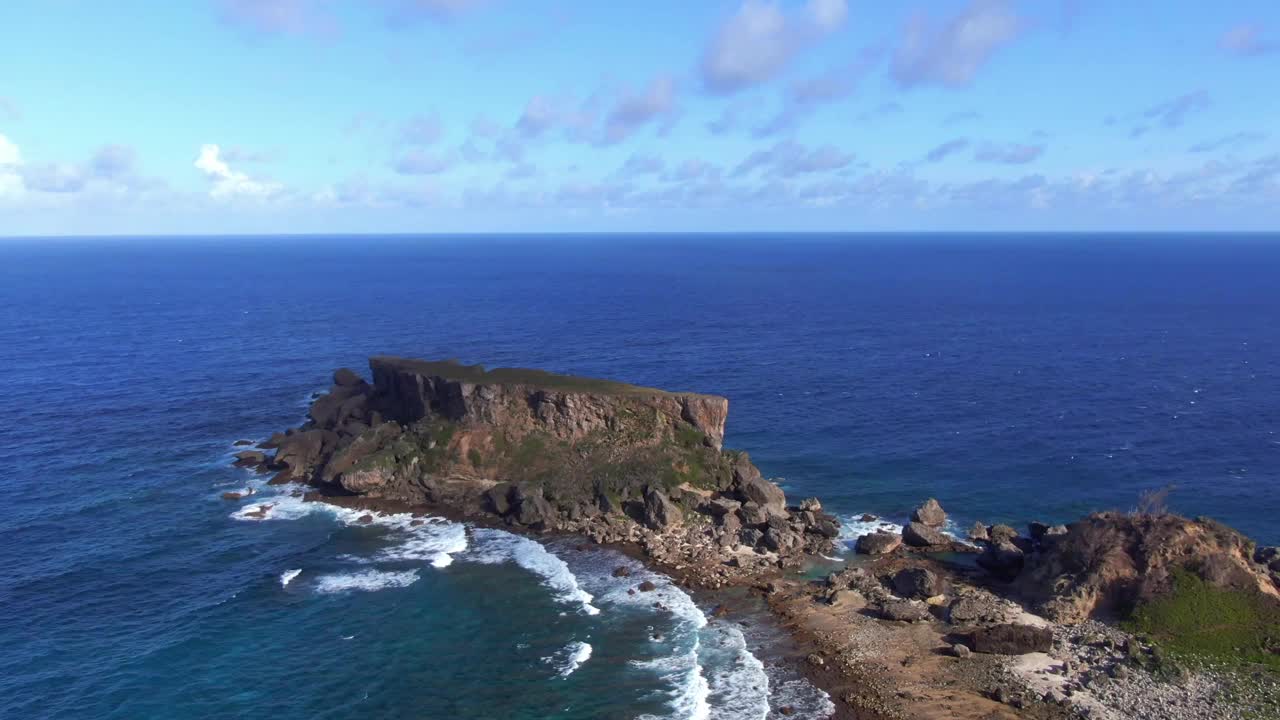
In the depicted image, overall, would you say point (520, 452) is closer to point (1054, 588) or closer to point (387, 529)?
point (387, 529)

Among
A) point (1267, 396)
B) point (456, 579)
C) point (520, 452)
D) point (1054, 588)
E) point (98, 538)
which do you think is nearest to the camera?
point (1054, 588)

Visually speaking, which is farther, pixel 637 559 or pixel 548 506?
pixel 548 506

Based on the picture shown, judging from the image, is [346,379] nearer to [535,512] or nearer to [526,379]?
[526,379]

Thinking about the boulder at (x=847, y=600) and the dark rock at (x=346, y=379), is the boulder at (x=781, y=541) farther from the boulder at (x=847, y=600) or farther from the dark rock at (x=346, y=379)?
the dark rock at (x=346, y=379)

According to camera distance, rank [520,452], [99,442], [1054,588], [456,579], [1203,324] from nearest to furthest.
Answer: [1054,588], [456,579], [520,452], [99,442], [1203,324]

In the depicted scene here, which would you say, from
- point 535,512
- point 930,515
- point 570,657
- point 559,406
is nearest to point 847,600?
point 930,515

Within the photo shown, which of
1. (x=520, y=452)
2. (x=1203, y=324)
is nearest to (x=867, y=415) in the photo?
(x=520, y=452)
